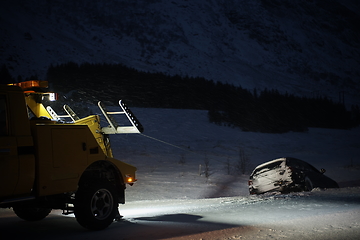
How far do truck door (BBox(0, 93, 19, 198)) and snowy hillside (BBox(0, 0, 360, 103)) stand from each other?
47.1 m

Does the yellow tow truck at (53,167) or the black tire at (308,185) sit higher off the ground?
the yellow tow truck at (53,167)

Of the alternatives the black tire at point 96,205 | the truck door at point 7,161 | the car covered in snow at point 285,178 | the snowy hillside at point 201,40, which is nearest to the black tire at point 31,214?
the black tire at point 96,205

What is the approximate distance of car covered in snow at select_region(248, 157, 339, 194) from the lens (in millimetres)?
12578

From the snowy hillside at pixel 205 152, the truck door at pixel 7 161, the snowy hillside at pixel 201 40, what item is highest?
the snowy hillside at pixel 201 40

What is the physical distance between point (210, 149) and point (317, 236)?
28591mm

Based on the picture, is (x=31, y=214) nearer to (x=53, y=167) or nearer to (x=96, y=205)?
(x=96, y=205)

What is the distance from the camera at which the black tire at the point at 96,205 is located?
23.7 feet

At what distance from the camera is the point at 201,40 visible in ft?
327

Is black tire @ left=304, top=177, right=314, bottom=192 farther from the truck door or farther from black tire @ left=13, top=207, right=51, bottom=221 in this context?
the truck door

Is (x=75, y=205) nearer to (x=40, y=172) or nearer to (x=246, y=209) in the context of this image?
(x=40, y=172)

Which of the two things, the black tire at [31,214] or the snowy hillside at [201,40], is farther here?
the snowy hillside at [201,40]

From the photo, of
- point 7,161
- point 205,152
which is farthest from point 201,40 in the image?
point 7,161

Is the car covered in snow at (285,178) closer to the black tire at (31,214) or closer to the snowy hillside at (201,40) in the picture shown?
the black tire at (31,214)

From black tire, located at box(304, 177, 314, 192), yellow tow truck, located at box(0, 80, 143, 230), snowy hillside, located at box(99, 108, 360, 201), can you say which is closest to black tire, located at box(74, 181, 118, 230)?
yellow tow truck, located at box(0, 80, 143, 230)
